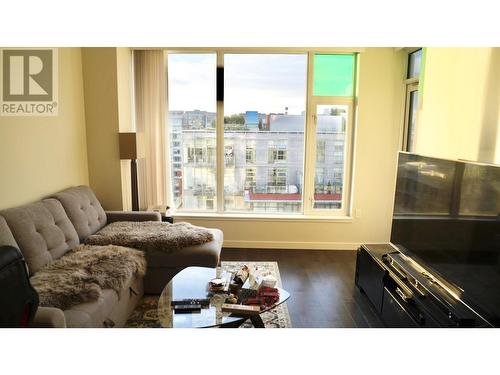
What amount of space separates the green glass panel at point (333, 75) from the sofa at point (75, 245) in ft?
7.65

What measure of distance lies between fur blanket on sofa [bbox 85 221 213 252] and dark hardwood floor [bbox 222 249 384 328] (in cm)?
86

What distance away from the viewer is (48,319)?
62.4 inches

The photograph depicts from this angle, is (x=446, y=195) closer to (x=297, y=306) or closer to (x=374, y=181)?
(x=297, y=306)

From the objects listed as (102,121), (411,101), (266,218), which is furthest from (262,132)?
(102,121)

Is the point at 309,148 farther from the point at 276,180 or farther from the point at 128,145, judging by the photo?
the point at 128,145

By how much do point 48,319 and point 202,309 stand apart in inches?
32.0

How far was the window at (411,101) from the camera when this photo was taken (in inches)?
149

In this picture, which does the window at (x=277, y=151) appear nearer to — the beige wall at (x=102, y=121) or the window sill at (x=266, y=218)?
the window sill at (x=266, y=218)

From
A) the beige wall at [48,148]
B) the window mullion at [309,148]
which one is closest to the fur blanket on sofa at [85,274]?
the beige wall at [48,148]

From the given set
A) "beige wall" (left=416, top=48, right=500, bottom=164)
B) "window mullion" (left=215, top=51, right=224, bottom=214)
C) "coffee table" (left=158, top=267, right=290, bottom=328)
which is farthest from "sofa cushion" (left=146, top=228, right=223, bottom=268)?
"beige wall" (left=416, top=48, right=500, bottom=164)

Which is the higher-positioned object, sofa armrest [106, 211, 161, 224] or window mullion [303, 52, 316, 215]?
window mullion [303, 52, 316, 215]

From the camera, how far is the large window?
422 centimetres

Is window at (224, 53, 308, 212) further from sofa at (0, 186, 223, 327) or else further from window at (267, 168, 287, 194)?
sofa at (0, 186, 223, 327)

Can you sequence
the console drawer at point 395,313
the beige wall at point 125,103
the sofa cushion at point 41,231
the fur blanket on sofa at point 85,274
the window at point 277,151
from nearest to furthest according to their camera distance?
the fur blanket on sofa at point 85,274 < the console drawer at point 395,313 < the sofa cushion at point 41,231 < the beige wall at point 125,103 < the window at point 277,151
